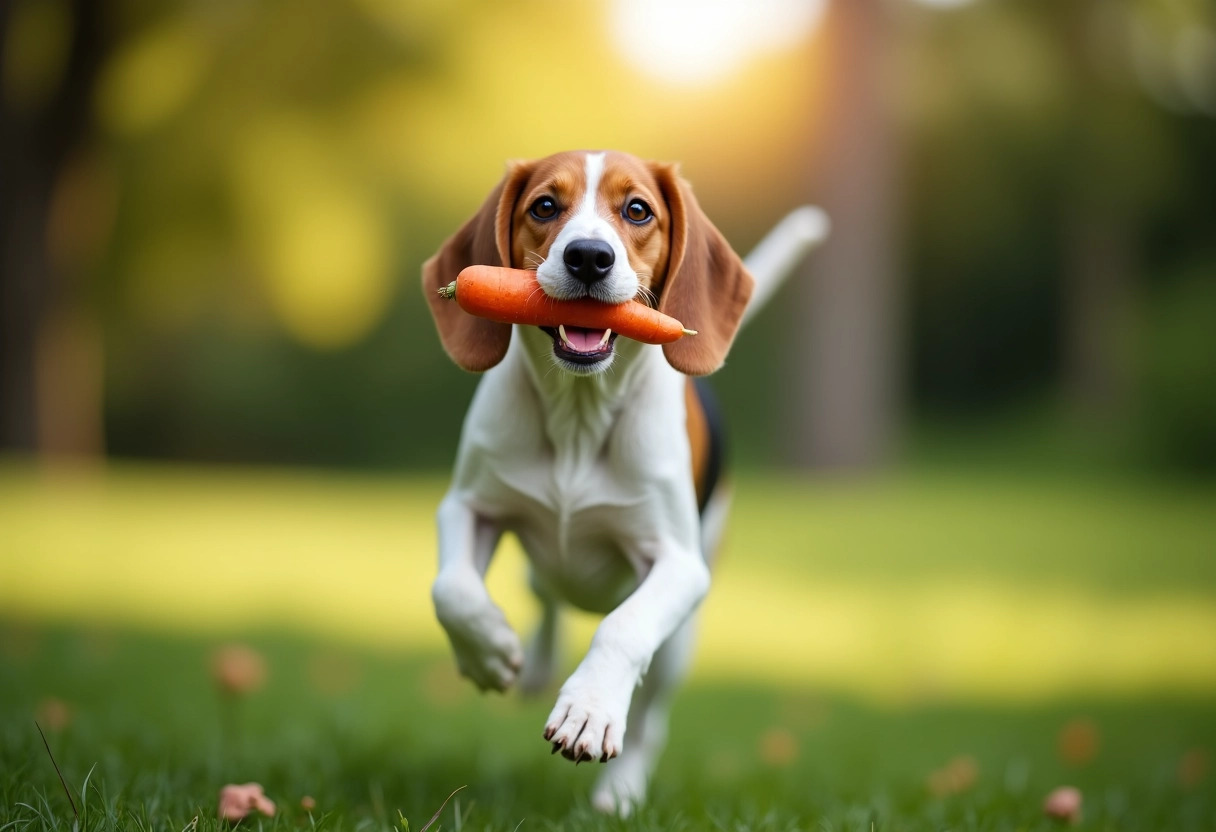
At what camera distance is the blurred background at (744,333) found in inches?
337

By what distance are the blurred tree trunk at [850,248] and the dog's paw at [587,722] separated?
13.3 metres

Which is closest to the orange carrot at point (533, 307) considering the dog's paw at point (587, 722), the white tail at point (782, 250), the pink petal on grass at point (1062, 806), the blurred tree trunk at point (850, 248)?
the dog's paw at point (587, 722)

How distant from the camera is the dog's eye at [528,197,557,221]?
3.32 m

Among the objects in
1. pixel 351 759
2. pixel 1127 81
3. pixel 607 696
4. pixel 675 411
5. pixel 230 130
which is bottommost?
pixel 351 759

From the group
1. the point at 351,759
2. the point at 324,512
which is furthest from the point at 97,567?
the point at 351,759

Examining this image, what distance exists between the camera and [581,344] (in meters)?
3.13

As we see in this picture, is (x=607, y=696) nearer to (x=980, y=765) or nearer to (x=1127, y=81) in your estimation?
(x=980, y=765)

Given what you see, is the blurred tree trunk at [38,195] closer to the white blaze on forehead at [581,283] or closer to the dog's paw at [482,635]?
the dog's paw at [482,635]

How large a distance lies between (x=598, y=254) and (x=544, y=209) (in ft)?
1.19

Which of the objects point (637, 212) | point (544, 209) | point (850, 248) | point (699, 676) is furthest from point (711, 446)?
point (850, 248)

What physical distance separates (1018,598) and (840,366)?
24.0ft

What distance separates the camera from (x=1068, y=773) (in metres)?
4.88

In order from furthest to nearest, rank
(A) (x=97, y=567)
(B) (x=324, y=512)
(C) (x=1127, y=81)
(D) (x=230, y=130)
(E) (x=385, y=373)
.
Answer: (E) (x=385, y=373)
(C) (x=1127, y=81)
(D) (x=230, y=130)
(B) (x=324, y=512)
(A) (x=97, y=567)

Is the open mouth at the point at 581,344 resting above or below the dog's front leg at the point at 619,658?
above
